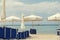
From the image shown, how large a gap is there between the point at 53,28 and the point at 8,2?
9.80 feet

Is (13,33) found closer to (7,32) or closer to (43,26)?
(7,32)

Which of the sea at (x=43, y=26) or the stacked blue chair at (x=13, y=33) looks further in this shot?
the sea at (x=43, y=26)

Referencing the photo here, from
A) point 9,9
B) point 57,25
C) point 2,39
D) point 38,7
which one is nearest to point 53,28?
point 57,25

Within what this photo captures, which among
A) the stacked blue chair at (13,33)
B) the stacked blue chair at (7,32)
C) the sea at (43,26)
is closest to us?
the stacked blue chair at (7,32)

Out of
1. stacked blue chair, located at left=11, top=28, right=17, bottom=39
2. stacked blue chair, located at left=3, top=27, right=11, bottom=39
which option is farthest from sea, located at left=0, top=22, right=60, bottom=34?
stacked blue chair, located at left=3, top=27, right=11, bottom=39

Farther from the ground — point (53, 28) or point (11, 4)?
point (11, 4)

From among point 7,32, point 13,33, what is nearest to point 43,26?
point 13,33

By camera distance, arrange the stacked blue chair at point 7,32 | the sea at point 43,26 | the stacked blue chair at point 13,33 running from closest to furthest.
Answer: the stacked blue chair at point 7,32
the stacked blue chair at point 13,33
the sea at point 43,26

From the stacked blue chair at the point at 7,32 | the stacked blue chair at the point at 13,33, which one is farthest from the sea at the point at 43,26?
the stacked blue chair at the point at 7,32

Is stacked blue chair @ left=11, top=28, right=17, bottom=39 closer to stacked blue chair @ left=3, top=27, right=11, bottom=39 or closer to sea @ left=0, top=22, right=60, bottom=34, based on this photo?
stacked blue chair @ left=3, top=27, right=11, bottom=39

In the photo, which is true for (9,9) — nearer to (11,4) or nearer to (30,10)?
(11,4)

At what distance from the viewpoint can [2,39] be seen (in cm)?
477

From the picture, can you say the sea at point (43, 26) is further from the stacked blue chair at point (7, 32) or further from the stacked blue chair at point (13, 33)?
the stacked blue chair at point (7, 32)

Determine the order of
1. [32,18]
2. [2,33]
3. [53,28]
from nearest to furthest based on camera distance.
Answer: [2,33] < [32,18] < [53,28]
